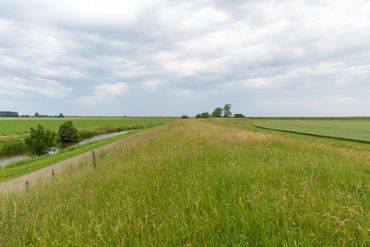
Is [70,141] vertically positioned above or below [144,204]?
below

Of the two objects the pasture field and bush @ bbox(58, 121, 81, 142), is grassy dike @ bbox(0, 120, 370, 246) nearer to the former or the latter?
the pasture field

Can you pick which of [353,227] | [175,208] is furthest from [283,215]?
[175,208]

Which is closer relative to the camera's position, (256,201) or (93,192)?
(256,201)

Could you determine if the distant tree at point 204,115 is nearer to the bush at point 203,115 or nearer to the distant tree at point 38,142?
the bush at point 203,115

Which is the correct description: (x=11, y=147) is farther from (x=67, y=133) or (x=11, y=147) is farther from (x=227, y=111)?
(x=227, y=111)

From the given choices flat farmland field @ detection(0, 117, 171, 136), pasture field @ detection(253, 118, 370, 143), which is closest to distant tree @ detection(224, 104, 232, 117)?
flat farmland field @ detection(0, 117, 171, 136)

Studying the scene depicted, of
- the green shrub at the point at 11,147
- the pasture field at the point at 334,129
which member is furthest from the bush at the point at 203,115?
the green shrub at the point at 11,147

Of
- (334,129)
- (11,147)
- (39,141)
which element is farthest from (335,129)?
(11,147)

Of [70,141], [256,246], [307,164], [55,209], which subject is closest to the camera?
[256,246]

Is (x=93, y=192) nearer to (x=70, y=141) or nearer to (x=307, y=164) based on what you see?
(x=307, y=164)

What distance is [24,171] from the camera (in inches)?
679

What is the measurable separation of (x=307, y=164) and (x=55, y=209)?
20.9 ft

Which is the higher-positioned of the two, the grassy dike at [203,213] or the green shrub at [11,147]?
the grassy dike at [203,213]

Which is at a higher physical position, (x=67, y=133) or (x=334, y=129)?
(x=334, y=129)
